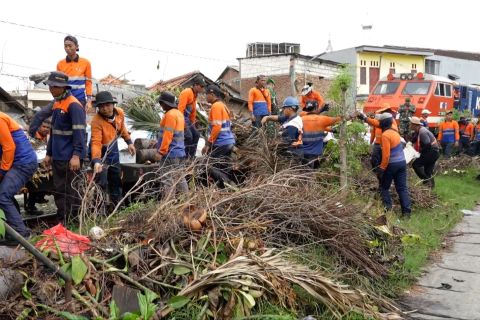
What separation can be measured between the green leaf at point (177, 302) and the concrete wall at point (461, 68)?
38.5 meters

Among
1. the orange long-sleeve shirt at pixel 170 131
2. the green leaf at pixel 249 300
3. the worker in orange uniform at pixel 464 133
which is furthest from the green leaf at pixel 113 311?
the worker in orange uniform at pixel 464 133

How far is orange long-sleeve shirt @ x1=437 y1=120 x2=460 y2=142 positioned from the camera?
16.2m

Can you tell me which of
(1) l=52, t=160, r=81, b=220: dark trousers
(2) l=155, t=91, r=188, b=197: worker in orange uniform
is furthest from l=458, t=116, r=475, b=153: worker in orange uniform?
(1) l=52, t=160, r=81, b=220: dark trousers

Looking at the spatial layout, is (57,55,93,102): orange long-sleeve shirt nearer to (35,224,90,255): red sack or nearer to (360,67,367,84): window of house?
(35,224,90,255): red sack

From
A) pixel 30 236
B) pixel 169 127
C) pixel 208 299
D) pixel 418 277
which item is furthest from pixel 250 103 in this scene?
pixel 208 299

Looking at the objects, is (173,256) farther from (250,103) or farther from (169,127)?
(250,103)

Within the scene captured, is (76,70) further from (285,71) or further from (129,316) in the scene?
(285,71)

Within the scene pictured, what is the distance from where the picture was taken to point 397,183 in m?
8.95

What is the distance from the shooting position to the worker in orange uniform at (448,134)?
16.2 meters

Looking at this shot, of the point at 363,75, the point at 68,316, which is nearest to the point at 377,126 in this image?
the point at 68,316

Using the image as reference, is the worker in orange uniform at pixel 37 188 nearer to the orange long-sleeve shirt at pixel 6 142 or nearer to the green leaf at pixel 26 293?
the orange long-sleeve shirt at pixel 6 142

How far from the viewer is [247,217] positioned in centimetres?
533

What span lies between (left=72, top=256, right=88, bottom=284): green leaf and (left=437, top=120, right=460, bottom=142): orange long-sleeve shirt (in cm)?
1441

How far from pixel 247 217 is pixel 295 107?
13.3 ft
